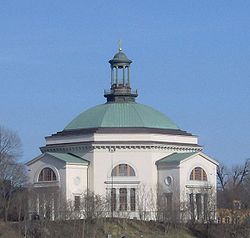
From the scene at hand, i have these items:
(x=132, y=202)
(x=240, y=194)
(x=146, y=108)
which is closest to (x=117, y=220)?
(x=132, y=202)

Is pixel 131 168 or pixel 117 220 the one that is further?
pixel 131 168

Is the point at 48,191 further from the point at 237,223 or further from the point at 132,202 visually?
the point at 237,223

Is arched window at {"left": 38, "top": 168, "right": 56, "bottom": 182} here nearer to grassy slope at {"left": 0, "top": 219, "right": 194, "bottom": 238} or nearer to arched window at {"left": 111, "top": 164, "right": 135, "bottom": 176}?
arched window at {"left": 111, "top": 164, "right": 135, "bottom": 176}

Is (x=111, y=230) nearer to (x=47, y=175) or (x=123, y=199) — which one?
(x=123, y=199)

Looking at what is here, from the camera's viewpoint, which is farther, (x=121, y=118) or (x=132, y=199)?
(x=121, y=118)

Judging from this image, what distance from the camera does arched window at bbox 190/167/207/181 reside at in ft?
369

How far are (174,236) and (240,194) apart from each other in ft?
103

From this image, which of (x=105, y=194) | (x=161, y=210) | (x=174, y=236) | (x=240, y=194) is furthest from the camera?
(x=240, y=194)

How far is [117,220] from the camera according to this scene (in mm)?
101188

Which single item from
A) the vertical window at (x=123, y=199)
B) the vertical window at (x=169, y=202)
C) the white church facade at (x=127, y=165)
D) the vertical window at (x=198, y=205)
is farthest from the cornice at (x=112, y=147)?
the vertical window at (x=198, y=205)

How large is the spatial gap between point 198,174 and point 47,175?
14042 millimetres

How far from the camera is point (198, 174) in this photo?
113 m

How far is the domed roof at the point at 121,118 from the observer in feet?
373

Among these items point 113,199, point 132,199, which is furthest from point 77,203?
point 132,199
